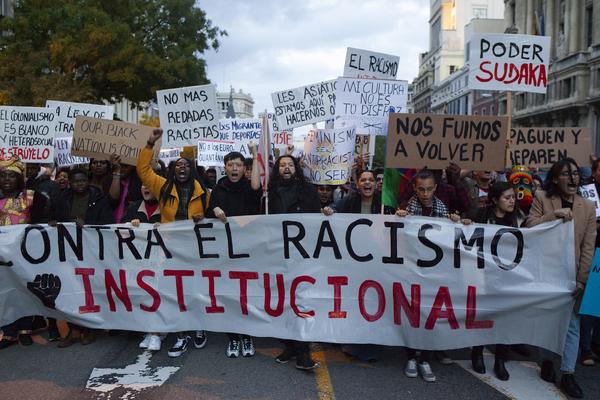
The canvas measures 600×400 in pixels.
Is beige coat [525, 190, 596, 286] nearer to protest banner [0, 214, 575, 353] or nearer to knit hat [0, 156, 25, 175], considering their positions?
protest banner [0, 214, 575, 353]

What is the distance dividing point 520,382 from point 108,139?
4719 mm

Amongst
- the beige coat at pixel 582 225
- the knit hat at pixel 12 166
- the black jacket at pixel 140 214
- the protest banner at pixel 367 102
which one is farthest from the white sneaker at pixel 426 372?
→ the protest banner at pixel 367 102

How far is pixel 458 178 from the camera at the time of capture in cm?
582

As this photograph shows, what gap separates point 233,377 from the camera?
438 cm

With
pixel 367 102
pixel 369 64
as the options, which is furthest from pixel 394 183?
pixel 369 64

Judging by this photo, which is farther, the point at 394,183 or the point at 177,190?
the point at 394,183

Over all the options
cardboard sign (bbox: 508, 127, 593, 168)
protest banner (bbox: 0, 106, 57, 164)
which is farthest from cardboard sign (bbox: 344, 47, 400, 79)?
protest banner (bbox: 0, 106, 57, 164)

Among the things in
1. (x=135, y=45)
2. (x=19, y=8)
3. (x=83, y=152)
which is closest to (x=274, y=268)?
(x=83, y=152)

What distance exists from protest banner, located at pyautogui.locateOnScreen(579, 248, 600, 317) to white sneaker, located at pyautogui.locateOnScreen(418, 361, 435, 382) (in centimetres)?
119

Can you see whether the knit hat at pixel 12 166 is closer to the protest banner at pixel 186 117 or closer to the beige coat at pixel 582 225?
the protest banner at pixel 186 117

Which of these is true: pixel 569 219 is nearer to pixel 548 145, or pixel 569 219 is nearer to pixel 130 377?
pixel 548 145

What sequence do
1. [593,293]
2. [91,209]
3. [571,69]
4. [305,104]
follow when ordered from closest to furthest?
1. [593,293]
2. [91,209]
3. [305,104]
4. [571,69]

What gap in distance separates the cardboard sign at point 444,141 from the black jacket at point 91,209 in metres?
2.69

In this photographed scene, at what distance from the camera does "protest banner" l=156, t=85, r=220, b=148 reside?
780 centimetres
